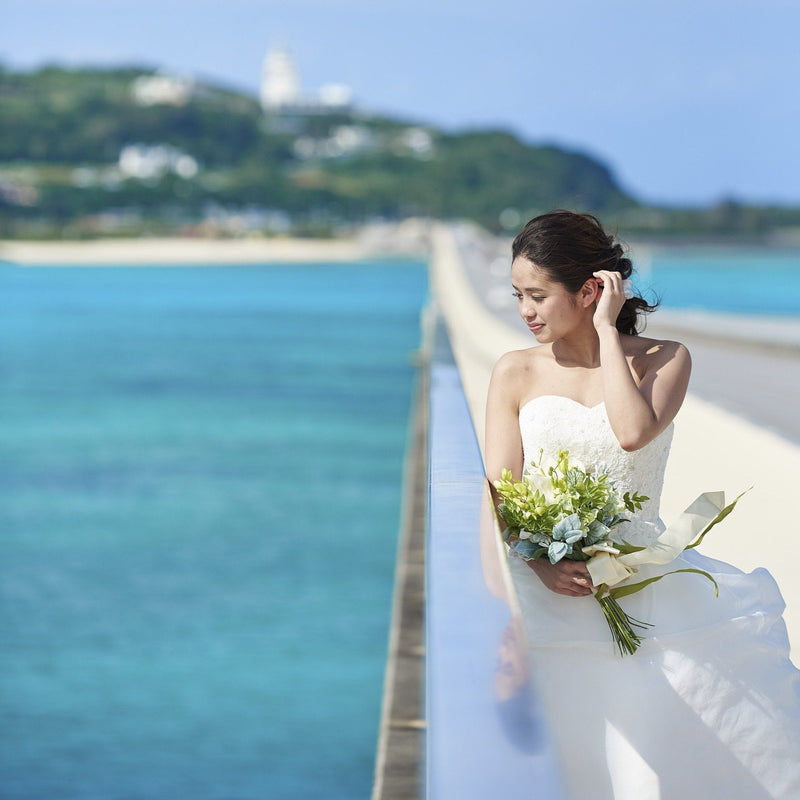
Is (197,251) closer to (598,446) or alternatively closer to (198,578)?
(198,578)

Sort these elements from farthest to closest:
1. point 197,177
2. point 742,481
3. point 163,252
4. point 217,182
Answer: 1. point 197,177
2. point 217,182
3. point 163,252
4. point 742,481

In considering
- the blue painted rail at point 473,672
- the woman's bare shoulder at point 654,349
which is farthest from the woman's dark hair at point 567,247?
the blue painted rail at point 473,672

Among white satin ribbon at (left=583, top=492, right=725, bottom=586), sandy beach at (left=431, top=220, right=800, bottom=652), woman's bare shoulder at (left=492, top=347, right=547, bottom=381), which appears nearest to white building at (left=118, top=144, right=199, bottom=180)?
sandy beach at (left=431, top=220, right=800, bottom=652)

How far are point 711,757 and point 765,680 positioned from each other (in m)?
0.24

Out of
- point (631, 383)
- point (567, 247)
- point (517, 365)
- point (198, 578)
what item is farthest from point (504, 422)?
point (198, 578)

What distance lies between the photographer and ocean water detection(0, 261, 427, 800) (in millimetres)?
10273

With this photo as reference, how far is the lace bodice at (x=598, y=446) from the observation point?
3346 millimetres

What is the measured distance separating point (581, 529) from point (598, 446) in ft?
0.97

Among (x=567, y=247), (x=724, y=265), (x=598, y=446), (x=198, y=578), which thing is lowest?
(x=724, y=265)

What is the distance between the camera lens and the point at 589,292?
3439 mm

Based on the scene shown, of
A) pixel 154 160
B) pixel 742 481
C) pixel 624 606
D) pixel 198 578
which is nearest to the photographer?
pixel 624 606

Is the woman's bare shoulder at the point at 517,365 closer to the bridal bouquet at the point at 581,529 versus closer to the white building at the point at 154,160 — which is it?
the bridal bouquet at the point at 581,529

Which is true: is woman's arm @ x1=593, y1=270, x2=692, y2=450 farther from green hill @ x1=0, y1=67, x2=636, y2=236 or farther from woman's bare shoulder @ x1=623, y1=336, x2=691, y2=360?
green hill @ x1=0, y1=67, x2=636, y2=236

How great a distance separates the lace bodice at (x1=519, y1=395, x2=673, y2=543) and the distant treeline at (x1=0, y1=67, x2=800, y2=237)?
464 ft
